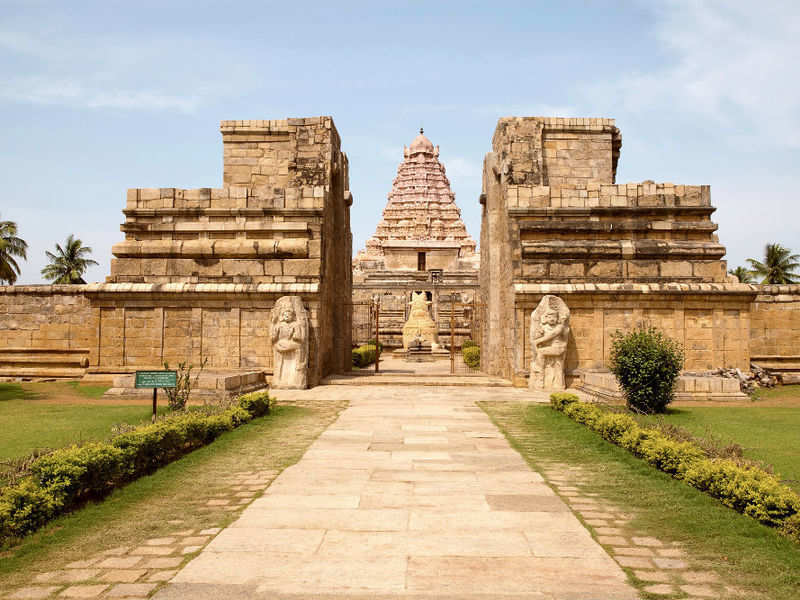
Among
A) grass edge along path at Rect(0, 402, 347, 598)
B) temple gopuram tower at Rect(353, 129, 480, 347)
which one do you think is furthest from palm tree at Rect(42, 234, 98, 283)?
grass edge along path at Rect(0, 402, 347, 598)

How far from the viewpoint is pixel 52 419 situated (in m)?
10.3

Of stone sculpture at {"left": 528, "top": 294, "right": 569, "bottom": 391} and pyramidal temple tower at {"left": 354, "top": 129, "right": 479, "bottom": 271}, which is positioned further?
pyramidal temple tower at {"left": 354, "top": 129, "right": 479, "bottom": 271}

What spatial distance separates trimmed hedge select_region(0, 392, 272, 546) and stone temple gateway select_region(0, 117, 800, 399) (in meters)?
6.01

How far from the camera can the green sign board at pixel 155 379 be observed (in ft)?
31.3

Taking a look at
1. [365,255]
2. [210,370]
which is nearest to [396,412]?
[210,370]

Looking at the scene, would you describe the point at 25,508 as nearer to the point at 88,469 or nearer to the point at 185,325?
the point at 88,469

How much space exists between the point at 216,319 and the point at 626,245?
10.2 meters

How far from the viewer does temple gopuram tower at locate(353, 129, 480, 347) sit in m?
40.5

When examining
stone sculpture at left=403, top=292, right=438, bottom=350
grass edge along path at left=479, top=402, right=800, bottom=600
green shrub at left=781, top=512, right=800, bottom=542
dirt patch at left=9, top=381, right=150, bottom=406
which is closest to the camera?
grass edge along path at left=479, top=402, right=800, bottom=600

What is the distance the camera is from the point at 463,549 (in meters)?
4.70

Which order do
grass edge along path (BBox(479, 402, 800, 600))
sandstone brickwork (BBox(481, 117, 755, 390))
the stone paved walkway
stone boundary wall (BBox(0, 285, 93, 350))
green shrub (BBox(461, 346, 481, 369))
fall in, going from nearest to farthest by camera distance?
1. the stone paved walkway
2. grass edge along path (BBox(479, 402, 800, 600))
3. sandstone brickwork (BBox(481, 117, 755, 390))
4. stone boundary wall (BBox(0, 285, 93, 350))
5. green shrub (BBox(461, 346, 481, 369))

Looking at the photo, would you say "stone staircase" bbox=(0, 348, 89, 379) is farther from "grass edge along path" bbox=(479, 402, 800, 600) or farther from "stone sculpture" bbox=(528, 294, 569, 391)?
"grass edge along path" bbox=(479, 402, 800, 600)

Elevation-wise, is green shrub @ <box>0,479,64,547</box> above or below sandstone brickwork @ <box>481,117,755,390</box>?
below

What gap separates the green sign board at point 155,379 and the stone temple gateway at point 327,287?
4362 millimetres
